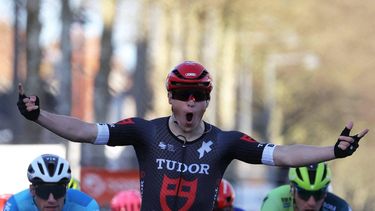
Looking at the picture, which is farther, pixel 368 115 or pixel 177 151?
pixel 368 115

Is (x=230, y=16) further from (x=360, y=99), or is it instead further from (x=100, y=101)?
(x=100, y=101)

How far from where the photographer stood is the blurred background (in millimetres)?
A: 28086

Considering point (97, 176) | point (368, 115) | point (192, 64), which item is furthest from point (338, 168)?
point (192, 64)

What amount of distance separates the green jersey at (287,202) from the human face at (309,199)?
44 cm

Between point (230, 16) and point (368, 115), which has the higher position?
point (230, 16)

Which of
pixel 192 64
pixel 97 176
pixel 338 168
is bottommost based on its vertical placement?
pixel 338 168

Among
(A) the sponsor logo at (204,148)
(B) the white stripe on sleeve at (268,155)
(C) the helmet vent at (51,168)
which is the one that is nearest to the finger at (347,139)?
(B) the white stripe on sleeve at (268,155)

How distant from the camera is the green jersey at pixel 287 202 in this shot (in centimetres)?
1168

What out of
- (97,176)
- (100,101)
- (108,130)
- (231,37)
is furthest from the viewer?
(231,37)

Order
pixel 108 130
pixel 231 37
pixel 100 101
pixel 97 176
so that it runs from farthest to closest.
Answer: pixel 231 37
pixel 100 101
pixel 97 176
pixel 108 130

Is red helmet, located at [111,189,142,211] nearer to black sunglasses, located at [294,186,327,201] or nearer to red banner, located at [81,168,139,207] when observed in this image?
black sunglasses, located at [294,186,327,201]

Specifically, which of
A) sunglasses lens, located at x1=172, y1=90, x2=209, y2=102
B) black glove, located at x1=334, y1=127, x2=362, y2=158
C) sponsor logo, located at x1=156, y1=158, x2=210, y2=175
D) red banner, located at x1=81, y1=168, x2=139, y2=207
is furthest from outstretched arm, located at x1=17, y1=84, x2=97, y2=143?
red banner, located at x1=81, y1=168, x2=139, y2=207

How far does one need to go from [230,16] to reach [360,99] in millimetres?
11031

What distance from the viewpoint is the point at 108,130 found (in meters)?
8.53
